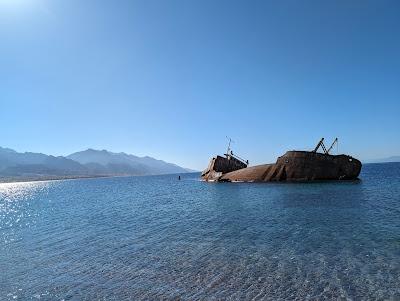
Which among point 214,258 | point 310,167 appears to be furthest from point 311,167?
point 214,258

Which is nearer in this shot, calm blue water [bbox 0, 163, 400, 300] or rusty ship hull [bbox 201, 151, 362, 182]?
calm blue water [bbox 0, 163, 400, 300]

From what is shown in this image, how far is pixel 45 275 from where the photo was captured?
14039 mm

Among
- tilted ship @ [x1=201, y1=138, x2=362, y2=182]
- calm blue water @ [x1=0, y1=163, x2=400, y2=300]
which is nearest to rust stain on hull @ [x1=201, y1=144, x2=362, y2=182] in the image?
Answer: tilted ship @ [x1=201, y1=138, x2=362, y2=182]

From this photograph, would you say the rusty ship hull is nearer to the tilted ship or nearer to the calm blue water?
the tilted ship

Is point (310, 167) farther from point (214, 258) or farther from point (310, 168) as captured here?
point (214, 258)

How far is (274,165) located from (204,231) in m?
38.3

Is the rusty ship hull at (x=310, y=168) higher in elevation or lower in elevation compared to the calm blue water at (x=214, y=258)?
higher

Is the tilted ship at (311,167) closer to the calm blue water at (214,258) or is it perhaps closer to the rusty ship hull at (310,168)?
the rusty ship hull at (310,168)

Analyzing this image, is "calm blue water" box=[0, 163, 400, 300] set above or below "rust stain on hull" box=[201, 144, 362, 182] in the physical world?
below

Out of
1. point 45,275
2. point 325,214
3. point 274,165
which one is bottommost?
point 45,275

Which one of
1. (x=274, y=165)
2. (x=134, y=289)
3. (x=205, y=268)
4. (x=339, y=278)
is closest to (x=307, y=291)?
(x=339, y=278)

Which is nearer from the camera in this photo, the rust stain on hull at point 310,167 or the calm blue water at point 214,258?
the calm blue water at point 214,258

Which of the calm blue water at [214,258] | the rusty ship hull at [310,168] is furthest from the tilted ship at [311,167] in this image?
the calm blue water at [214,258]

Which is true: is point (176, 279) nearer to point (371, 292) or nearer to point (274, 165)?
point (371, 292)
